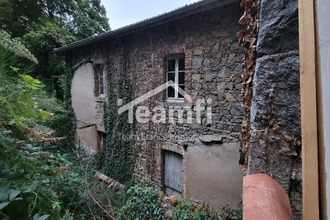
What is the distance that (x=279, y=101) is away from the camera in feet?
2.94

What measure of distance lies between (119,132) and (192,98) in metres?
3.13

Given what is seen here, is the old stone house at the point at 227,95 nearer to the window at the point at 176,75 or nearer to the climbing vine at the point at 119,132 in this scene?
the window at the point at 176,75

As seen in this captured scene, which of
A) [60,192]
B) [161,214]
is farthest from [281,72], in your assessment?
[60,192]

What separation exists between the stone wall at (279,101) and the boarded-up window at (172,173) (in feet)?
13.3

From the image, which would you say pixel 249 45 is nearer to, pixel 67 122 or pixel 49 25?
pixel 67 122

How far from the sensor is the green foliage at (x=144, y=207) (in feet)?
12.3

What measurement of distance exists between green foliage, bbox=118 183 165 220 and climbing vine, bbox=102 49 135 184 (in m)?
1.92

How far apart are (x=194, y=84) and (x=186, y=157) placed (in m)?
1.82

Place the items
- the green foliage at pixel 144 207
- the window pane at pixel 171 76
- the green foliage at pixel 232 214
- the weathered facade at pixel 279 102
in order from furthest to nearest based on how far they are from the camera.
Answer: the window pane at pixel 171 76, the green foliage at pixel 144 207, the green foliage at pixel 232 214, the weathered facade at pixel 279 102

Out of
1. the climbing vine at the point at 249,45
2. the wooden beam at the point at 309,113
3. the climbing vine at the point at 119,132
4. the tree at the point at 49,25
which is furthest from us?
the tree at the point at 49,25

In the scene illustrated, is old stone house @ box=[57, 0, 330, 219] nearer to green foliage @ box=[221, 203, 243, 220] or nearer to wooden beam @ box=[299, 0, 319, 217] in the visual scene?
wooden beam @ box=[299, 0, 319, 217]

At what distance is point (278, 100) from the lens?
2.95ft

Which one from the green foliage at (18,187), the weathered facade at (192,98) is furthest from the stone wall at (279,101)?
the weathered facade at (192,98)

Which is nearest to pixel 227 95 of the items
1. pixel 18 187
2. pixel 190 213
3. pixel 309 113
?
pixel 190 213
